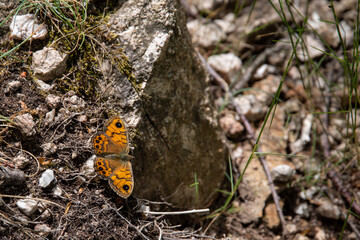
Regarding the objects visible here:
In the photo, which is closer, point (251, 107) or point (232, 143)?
point (232, 143)

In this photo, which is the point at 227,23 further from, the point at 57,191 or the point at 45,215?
the point at 45,215

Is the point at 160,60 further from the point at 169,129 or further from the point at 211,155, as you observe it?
the point at 211,155

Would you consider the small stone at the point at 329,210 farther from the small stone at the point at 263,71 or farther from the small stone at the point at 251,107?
the small stone at the point at 263,71

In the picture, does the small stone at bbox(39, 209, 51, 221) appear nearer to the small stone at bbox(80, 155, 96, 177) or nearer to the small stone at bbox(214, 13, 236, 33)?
the small stone at bbox(80, 155, 96, 177)

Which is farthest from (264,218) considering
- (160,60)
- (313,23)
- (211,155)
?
(313,23)

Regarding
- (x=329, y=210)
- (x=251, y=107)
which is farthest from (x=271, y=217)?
(x=251, y=107)

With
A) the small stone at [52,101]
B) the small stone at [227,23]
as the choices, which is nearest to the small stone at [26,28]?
the small stone at [52,101]

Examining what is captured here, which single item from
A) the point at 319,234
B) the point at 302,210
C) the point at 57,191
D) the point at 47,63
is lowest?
the point at 319,234
